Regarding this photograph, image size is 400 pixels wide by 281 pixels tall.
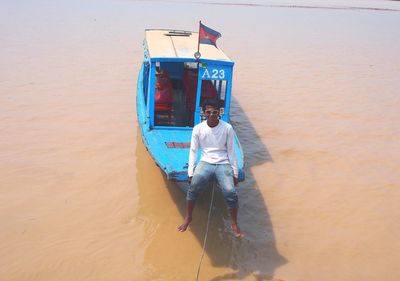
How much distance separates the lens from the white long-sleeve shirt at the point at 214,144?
15.1 ft

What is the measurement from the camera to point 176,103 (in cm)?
789

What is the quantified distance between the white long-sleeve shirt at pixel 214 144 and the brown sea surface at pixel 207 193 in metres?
1.09

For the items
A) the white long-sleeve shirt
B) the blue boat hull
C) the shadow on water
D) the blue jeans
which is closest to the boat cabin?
the blue boat hull

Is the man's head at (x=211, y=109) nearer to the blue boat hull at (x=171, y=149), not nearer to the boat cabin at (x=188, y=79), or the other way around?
the blue boat hull at (x=171, y=149)

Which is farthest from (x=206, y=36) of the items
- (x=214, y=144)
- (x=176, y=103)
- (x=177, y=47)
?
(x=214, y=144)

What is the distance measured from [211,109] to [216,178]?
0.83 meters

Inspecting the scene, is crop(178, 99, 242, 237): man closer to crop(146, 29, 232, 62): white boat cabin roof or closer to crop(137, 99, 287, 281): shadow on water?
crop(137, 99, 287, 281): shadow on water

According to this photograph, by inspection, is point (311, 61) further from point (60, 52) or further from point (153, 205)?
point (153, 205)

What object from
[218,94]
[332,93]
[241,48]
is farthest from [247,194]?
[241,48]

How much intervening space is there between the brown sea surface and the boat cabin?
0.95 metres

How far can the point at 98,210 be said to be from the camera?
221 inches

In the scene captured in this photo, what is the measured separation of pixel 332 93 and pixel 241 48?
6244 millimetres

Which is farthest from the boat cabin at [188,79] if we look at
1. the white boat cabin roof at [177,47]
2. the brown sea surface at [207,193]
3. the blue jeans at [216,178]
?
the blue jeans at [216,178]

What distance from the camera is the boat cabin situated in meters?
6.01
